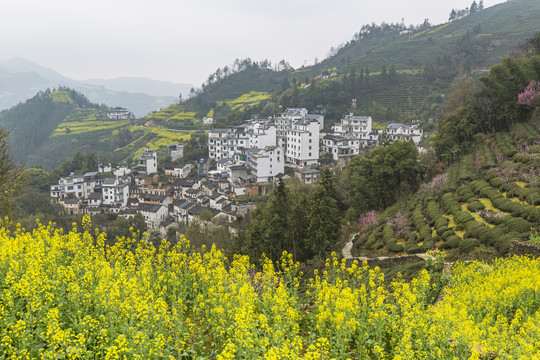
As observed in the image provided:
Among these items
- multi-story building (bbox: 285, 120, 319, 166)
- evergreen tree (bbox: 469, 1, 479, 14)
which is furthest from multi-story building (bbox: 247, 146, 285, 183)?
evergreen tree (bbox: 469, 1, 479, 14)

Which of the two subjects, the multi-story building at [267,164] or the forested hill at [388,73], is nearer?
the multi-story building at [267,164]

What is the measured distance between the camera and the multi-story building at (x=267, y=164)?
5359cm

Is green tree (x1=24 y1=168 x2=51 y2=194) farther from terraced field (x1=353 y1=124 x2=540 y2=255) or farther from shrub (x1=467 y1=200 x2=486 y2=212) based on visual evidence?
shrub (x1=467 y1=200 x2=486 y2=212)

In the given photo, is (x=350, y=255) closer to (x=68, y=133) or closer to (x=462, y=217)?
(x=462, y=217)

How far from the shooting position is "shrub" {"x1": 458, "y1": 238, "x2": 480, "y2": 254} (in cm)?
1582

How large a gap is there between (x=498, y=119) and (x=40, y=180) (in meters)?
62.1

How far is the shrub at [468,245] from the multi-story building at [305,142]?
42294mm

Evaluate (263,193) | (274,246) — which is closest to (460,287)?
(274,246)

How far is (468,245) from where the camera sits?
15898 mm

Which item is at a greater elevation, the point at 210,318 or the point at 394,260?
the point at 210,318

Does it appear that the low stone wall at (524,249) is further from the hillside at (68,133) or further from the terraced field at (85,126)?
the terraced field at (85,126)

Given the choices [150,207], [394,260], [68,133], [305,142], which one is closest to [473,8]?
[305,142]

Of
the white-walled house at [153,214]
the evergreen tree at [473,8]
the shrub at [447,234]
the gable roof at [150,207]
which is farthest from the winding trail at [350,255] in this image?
the evergreen tree at [473,8]

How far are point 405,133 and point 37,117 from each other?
111 metres
